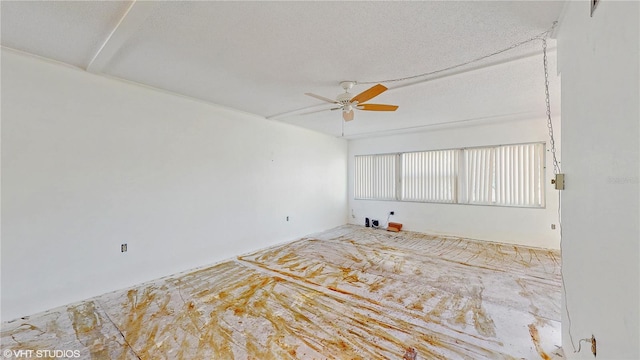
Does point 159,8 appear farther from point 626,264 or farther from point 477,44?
point 626,264

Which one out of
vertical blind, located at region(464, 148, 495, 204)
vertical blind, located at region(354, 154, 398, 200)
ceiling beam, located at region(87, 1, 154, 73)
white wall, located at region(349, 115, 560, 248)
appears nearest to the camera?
ceiling beam, located at region(87, 1, 154, 73)

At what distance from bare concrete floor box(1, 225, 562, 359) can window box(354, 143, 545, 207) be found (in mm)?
1664

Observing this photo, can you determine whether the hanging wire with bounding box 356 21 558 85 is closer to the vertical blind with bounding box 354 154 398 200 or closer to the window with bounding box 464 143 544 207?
the window with bounding box 464 143 544 207

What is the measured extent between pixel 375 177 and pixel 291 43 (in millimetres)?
5179

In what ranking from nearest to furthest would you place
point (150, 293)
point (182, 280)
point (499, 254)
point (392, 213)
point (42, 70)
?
point (42, 70), point (150, 293), point (182, 280), point (499, 254), point (392, 213)

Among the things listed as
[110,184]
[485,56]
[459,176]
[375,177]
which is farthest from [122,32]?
[459,176]

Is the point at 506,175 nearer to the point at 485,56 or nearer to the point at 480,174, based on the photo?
the point at 480,174

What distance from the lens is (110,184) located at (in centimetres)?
296

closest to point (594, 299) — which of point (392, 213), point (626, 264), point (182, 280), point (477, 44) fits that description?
point (626, 264)

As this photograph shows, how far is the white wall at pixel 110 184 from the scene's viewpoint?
2.41 meters

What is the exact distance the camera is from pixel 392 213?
21.5 ft

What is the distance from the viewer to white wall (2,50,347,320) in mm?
2410

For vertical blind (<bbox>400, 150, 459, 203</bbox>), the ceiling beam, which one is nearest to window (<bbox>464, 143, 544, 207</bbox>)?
vertical blind (<bbox>400, 150, 459, 203</bbox>)

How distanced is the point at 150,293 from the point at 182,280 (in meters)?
0.42
